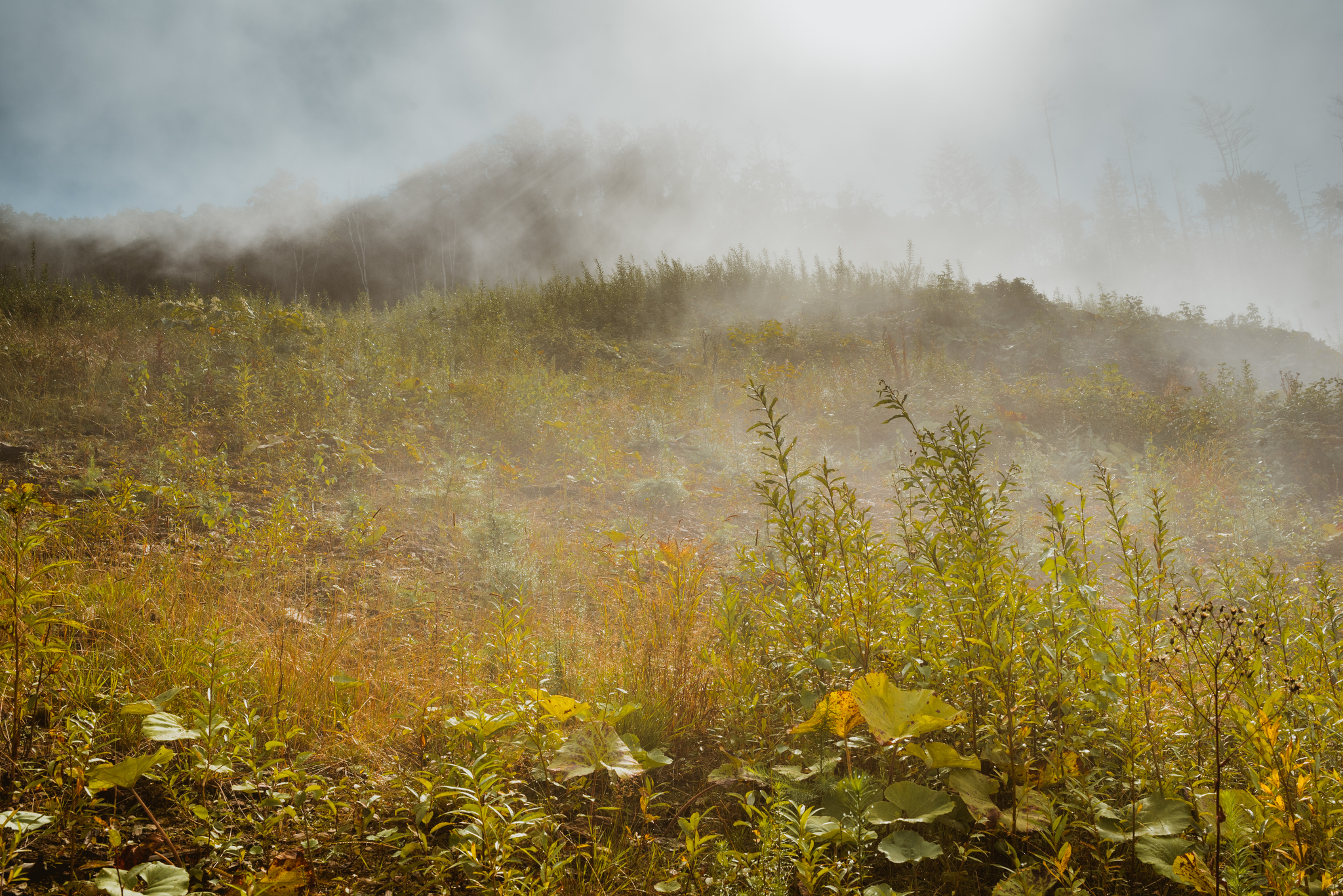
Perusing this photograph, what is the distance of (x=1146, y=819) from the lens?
1.38 meters

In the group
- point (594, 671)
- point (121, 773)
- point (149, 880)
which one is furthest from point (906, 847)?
point (121, 773)

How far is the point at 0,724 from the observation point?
4.86 feet

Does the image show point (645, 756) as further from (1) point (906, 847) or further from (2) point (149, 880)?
(2) point (149, 880)

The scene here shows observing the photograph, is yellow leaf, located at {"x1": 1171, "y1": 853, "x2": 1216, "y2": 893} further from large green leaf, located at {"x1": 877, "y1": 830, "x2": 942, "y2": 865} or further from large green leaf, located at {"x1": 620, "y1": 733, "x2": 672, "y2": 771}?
large green leaf, located at {"x1": 620, "y1": 733, "x2": 672, "y2": 771}

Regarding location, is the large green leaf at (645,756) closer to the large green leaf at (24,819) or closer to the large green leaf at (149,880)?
the large green leaf at (149,880)

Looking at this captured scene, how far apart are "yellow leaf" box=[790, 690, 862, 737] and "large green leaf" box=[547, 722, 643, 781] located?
51 centimetres

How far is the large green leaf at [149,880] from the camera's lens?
1112 millimetres

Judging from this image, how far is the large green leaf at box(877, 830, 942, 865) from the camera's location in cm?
131

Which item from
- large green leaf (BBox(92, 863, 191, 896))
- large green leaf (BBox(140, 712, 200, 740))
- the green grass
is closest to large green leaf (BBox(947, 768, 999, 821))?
the green grass

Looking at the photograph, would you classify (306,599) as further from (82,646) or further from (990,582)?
(990,582)

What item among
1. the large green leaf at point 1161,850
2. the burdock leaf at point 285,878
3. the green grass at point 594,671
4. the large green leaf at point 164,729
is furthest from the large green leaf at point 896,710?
the large green leaf at point 164,729

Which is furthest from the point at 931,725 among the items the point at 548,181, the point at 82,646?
the point at 548,181

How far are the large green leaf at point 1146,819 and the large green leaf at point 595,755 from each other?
1.19m

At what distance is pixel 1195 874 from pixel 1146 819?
0.22 meters
